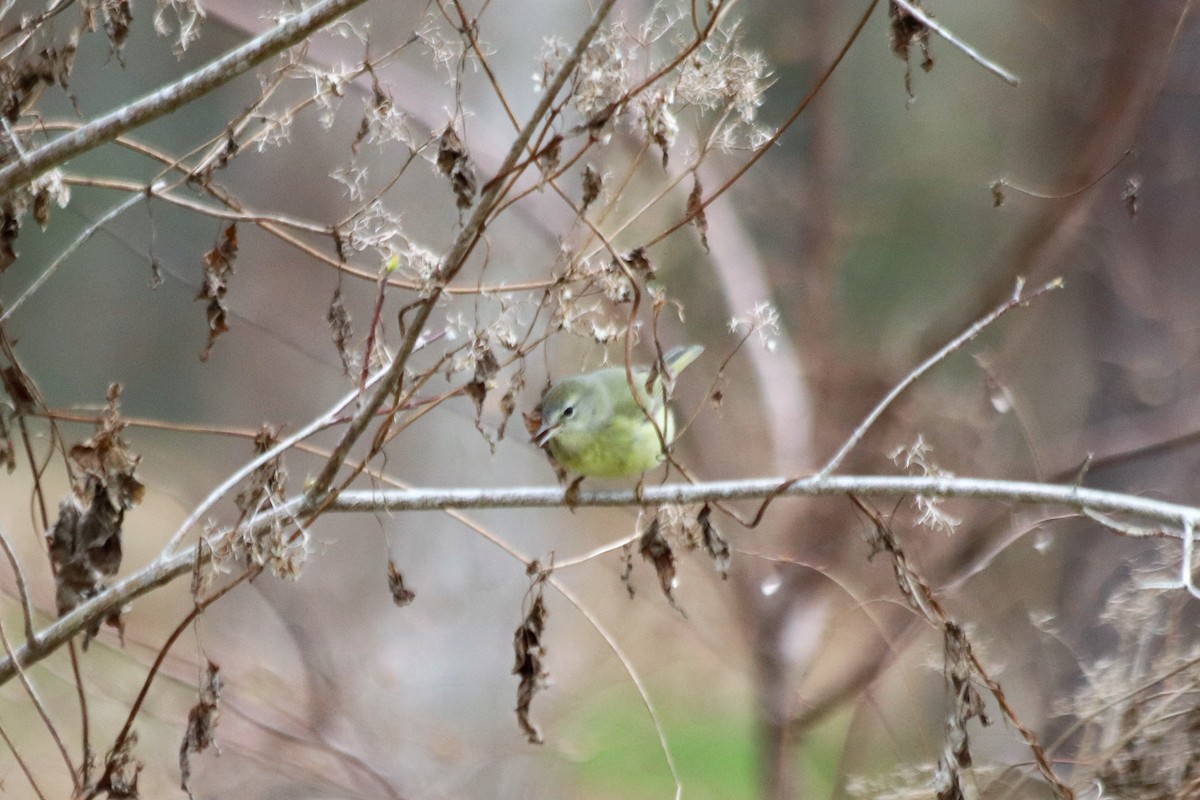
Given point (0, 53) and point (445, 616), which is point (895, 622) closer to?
point (445, 616)

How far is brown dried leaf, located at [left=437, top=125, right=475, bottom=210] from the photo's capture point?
6.28ft

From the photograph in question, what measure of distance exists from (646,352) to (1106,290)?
84.6 inches

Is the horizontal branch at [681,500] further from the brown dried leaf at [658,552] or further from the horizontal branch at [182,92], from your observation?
Answer: the horizontal branch at [182,92]

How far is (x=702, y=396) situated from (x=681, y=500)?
3133 millimetres

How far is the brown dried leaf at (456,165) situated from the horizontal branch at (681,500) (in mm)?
532

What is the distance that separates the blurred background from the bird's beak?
1352mm

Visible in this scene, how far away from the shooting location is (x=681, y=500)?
2023 mm

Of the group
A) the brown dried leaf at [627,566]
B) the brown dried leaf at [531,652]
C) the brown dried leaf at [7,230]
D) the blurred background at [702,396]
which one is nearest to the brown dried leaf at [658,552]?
the brown dried leaf at [627,566]

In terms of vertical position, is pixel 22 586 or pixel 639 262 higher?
pixel 639 262

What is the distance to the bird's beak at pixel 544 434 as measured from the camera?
274cm

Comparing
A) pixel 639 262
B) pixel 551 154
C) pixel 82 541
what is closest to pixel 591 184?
pixel 551 154

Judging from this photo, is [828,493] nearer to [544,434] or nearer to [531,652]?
[531,652]

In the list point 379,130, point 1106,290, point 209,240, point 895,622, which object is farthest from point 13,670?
point 1106,290

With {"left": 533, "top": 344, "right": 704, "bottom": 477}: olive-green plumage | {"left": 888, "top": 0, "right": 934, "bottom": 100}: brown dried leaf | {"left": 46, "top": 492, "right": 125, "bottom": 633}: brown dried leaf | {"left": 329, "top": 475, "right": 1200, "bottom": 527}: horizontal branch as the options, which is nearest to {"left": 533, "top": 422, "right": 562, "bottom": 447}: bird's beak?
{"left": 533, "top": 344, "right": 704, "bottom": 477}: olive-green plumage
